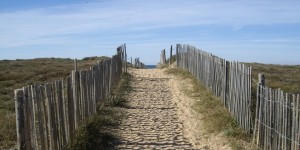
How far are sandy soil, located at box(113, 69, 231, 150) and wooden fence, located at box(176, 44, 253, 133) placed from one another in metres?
0.88

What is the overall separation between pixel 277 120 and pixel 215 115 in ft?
13.3

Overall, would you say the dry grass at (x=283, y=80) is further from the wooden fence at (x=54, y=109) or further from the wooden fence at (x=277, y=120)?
the wooden fence at (x=54, y=109)

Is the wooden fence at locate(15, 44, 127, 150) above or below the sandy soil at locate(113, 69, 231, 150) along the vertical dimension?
above

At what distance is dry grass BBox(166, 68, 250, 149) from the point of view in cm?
939

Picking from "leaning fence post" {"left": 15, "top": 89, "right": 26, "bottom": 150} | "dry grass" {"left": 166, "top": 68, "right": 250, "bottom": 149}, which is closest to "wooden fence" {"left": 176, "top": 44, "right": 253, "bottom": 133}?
"dry grass" {"left": 166, "top": 68, "right": 250, "bottom": 149}

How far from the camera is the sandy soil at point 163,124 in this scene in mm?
9156

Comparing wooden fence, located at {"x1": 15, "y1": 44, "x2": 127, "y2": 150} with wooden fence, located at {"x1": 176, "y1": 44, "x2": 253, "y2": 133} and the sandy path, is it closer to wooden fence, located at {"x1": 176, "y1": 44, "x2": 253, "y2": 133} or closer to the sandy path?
the sandy path

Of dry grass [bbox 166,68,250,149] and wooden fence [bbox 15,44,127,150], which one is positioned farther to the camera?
dry grass [bbox 166,68,250,149]

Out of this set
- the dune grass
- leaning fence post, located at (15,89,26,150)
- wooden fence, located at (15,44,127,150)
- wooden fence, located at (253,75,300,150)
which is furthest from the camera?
the dune grass

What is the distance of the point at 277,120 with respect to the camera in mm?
7387

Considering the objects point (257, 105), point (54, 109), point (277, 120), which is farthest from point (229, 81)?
point (54, 109)

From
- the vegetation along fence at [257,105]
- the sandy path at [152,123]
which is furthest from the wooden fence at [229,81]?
the sandy path at [152,123]

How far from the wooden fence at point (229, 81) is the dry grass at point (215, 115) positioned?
0.57ft

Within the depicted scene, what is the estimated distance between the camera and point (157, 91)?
57.6 ft
